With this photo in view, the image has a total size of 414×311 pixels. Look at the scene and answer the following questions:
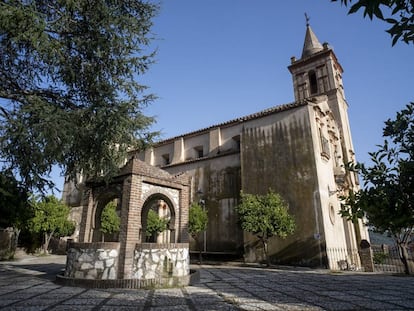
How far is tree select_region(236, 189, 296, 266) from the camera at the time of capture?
50.0 feet

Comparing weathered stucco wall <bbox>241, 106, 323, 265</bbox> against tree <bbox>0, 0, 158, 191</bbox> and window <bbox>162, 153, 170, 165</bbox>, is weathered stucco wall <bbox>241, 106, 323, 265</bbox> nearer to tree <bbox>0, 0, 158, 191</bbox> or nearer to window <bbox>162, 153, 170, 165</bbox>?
window <bbox>162, 153, 170, 165</bbox>

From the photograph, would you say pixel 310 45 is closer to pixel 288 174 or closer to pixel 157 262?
pixel 288 174

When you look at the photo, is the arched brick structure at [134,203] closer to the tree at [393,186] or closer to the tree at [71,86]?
the tree at [71,86]

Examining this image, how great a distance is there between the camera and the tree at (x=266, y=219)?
50.0ft

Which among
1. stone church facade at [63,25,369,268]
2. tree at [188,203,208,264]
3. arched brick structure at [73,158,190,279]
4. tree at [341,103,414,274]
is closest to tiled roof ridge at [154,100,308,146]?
stone church facade at [63,25,369,268]

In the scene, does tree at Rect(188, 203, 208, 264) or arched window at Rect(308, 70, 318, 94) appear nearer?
tree at Rect(188, 203, 208, 264)

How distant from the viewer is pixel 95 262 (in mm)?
7543

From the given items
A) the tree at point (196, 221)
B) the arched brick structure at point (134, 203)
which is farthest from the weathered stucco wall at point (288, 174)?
the arched brick structure at point (134, 203)

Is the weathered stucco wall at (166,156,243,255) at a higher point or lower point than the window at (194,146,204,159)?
lower

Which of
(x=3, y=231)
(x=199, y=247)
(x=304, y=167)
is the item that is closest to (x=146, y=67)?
(x=304, y=167)

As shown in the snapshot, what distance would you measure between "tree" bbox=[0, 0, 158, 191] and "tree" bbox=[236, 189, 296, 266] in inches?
334

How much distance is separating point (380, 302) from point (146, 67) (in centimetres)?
902

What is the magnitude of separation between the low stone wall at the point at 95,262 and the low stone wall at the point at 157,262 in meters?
0.59

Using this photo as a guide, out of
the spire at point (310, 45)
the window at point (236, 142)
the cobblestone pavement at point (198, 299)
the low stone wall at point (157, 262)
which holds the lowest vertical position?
the cobblestone pavement at point (198, 299)
